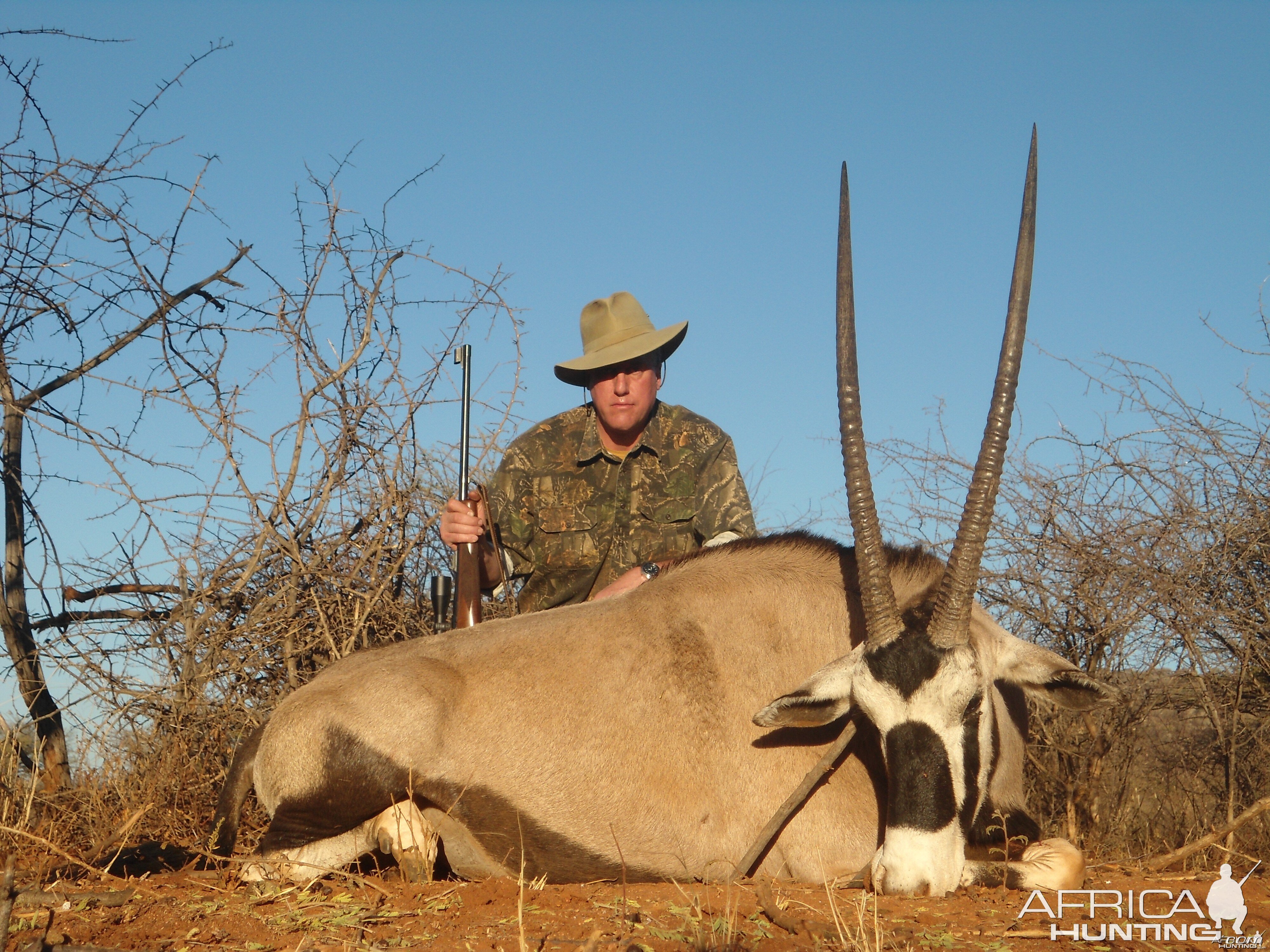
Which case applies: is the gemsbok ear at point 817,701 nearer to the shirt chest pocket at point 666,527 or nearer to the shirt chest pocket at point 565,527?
the shirt chest pocket at point 666,527

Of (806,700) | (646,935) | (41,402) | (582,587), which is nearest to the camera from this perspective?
(646,935)

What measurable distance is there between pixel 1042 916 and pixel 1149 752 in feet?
13.3

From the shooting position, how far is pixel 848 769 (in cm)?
449

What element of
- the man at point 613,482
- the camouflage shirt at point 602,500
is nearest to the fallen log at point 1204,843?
the man at point 613,482

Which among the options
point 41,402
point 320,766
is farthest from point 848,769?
point 41,402

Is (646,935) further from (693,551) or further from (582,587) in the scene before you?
(582,587)

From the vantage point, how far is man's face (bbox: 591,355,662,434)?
6.78 metres

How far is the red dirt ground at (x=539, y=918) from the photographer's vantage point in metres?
3.24

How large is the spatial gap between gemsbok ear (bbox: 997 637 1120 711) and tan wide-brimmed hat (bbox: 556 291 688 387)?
2.98m

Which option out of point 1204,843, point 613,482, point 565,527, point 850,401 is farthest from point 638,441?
point 1204,843

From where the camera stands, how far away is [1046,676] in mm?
4410
